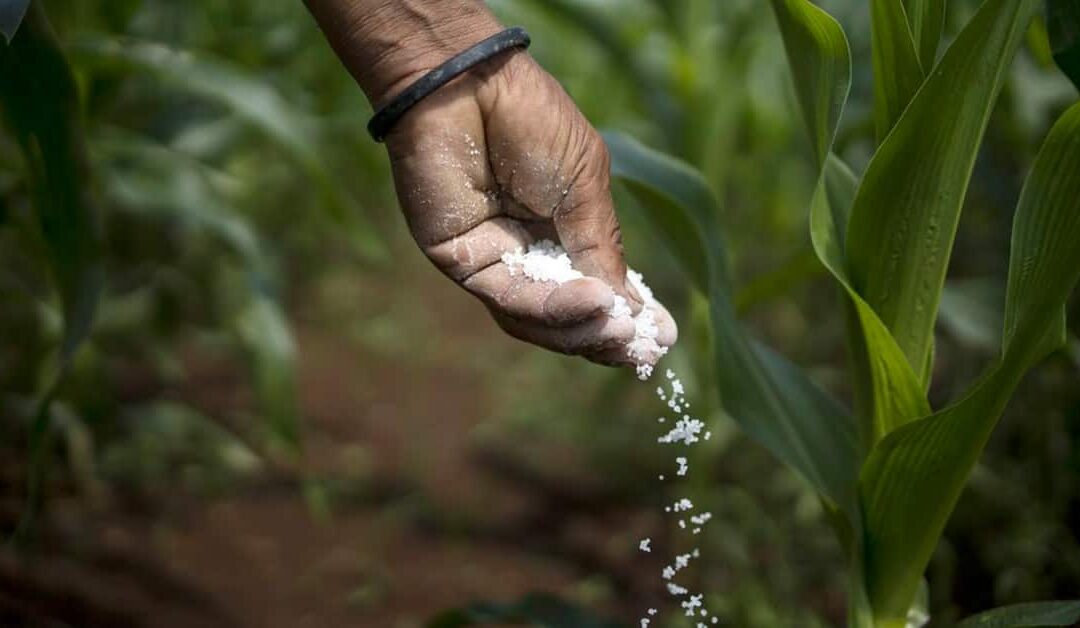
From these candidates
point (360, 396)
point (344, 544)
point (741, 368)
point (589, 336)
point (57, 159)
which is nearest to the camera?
point (589, 336)

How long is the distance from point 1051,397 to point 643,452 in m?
0.70

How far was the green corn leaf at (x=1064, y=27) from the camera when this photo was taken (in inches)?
37.1

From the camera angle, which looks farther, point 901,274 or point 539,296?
point 901,274

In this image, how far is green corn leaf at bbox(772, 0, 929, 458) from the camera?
920 millimetres

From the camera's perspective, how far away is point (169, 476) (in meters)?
1.94

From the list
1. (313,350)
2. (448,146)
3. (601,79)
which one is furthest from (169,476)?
(601,79)

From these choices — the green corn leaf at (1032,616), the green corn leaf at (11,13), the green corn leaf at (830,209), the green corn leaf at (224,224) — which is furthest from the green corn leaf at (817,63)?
the green corn leaf at (224,224)

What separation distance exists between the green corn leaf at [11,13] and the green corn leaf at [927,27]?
0.66 metres

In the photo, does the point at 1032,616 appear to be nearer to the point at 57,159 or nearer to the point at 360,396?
the point at 57,159

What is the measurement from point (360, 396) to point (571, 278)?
160cm

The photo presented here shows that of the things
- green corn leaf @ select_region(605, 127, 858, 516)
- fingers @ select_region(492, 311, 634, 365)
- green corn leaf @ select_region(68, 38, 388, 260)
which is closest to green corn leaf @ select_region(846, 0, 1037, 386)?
green corn leaf @ select_region(605, 127, 858, 516)

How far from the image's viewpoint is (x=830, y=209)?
1.09 m

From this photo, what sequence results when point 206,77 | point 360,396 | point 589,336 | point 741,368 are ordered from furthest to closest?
1. point 360,396
2. point 206,77
3. point 741,368
4. point 589,336

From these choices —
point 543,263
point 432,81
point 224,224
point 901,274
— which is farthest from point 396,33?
point 224,224
